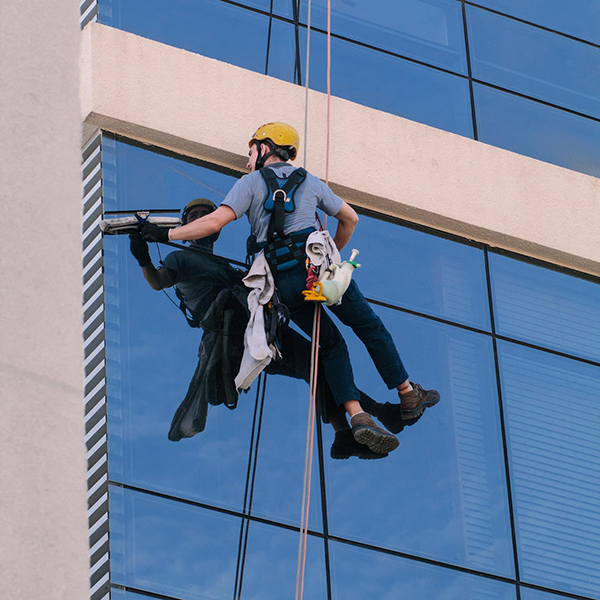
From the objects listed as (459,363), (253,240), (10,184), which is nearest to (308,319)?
(253,240)

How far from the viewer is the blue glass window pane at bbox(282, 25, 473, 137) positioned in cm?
979

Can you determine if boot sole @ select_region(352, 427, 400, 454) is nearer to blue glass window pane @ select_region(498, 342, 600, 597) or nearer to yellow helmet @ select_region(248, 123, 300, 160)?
blue glass window pane @ select_region(498, 342, 600, 597)

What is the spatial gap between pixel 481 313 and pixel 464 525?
176cm

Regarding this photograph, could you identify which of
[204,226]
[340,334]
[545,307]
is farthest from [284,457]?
[545,307]

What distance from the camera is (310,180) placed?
26.8ft

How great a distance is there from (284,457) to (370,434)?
0.57 metres

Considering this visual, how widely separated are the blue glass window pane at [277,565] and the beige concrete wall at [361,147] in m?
2.75

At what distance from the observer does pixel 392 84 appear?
32.9ft

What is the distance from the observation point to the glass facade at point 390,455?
7414mm

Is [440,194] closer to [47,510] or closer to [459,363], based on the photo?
[459,363]

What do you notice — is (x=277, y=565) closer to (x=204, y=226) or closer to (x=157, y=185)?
(x=204, y=226)

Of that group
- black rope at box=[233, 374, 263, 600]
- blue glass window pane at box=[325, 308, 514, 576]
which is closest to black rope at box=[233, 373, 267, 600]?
black rope at box=[233, 374, 263, 600]

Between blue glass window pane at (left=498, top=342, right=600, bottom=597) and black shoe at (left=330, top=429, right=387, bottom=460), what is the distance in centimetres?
123

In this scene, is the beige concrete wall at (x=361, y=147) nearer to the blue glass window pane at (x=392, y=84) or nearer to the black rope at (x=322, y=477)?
the blue glass window pane at (x=392, y=84)
